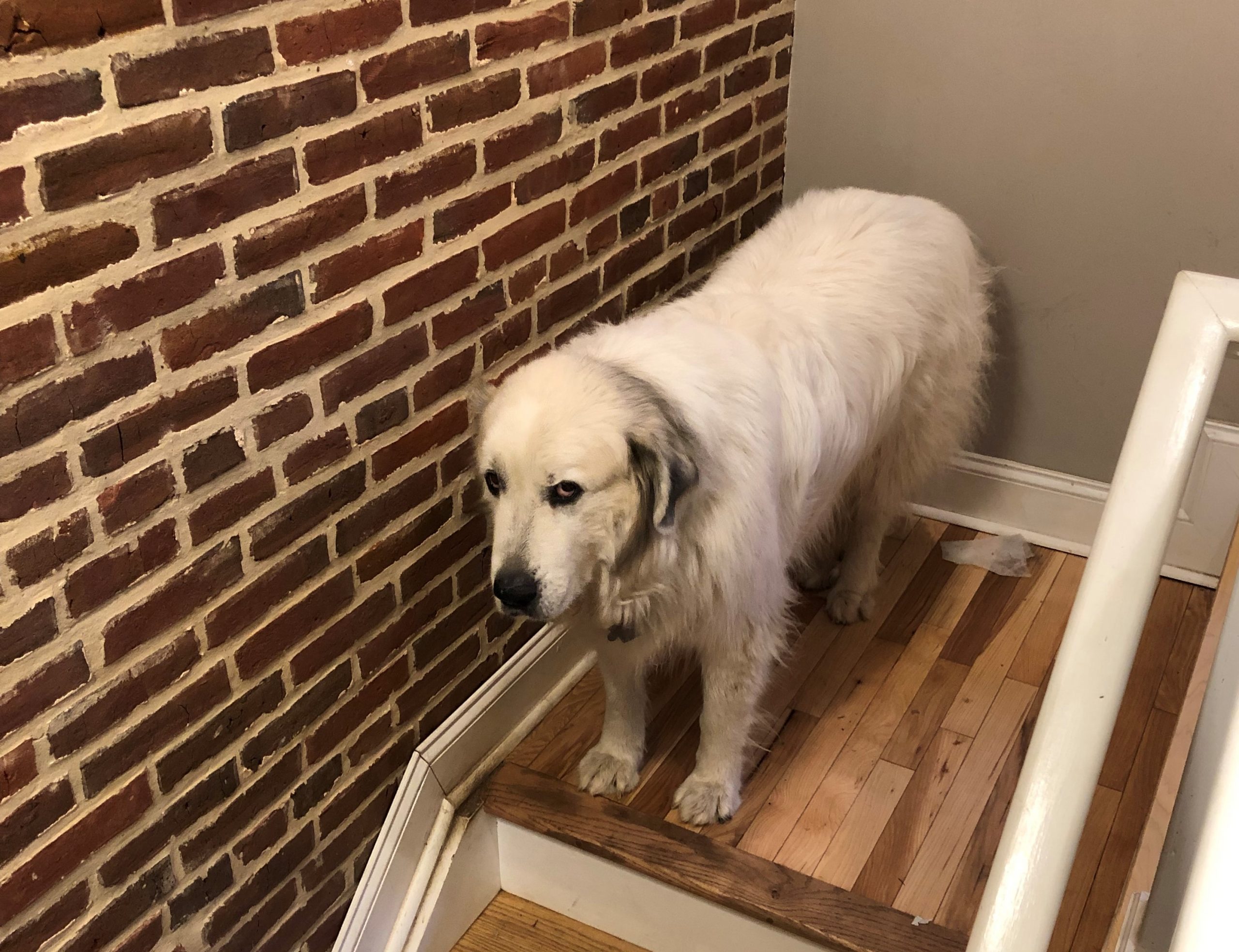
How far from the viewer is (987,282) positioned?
2.38 meters

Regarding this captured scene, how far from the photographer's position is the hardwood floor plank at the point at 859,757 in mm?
1888

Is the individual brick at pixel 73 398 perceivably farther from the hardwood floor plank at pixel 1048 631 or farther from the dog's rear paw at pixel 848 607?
the hardwood floor plank at pixel 1048 631

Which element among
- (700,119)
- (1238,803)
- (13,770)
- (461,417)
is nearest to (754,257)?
(700,119)

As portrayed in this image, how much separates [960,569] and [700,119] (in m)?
1.18

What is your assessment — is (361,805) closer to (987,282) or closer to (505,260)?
(505,260)

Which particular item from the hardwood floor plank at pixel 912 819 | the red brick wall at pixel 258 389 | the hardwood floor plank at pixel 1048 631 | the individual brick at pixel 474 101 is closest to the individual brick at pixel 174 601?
the red brick wall at pixel 258 389

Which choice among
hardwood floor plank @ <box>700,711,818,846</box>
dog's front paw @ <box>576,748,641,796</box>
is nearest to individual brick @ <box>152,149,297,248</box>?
dog's front paw @ <box>576,748,641,796</box>

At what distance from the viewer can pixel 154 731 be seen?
4.49 feet

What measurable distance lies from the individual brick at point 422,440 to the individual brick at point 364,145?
1.37ft

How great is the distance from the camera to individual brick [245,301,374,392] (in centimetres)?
139

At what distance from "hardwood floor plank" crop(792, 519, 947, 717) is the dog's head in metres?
0.81

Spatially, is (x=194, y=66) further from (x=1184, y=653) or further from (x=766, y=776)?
(x=1184, y=653)

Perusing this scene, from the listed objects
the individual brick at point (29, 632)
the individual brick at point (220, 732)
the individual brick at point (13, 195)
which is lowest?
the individual brick at point (220, 732)

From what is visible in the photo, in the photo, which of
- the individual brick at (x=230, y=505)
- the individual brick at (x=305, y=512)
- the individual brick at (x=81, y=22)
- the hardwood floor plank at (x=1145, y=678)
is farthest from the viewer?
the hardwood floor plank at (x=1145, y=678)
